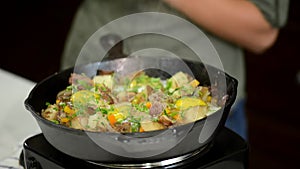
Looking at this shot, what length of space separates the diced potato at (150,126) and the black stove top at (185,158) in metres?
0.06

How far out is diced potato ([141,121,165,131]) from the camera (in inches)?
36.8

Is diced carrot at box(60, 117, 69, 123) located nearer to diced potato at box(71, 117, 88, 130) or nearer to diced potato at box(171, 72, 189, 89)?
diced potato at box(71, 117, 88, 130)

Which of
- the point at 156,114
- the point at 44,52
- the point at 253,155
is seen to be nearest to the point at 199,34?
the point at 156,114

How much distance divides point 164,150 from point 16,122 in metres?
0.58

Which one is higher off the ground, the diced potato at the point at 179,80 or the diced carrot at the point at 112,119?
the diced potato at the point at 179,80

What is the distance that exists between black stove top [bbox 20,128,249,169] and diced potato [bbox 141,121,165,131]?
0.06m

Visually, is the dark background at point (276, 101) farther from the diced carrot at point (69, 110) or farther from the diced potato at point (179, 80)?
the diced carrot at point (69, 110)

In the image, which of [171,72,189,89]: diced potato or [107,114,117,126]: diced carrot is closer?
[107,114,117,126]: diced carrot

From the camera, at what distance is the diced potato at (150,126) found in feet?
3.07

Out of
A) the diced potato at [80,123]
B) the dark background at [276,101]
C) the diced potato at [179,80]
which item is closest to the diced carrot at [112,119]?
the diced potato at [80,123]

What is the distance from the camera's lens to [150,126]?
3.08ft

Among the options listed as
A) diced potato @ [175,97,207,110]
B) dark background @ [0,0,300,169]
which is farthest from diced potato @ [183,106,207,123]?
dark background @ [0,0,300,169]

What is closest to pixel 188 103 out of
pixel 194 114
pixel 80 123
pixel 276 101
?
pixel 194 114

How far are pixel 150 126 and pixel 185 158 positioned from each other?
84 mm
